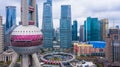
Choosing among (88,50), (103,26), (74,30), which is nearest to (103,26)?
(103,26)

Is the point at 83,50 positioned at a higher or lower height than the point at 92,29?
lower

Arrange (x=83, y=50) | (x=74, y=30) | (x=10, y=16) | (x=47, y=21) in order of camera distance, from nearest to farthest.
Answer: (x=83, y=50), (x=10, y=16), (x=47, y=21), (x=74, y=30)

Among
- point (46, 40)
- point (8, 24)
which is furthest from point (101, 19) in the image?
point (8, 24)

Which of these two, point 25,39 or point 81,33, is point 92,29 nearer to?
point 81,33

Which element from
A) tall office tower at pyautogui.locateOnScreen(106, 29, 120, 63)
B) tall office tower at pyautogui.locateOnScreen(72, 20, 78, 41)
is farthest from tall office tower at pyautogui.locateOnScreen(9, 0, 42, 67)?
tall office tower at pyautogui.locateOnScreen(72, 20, 78, 41)

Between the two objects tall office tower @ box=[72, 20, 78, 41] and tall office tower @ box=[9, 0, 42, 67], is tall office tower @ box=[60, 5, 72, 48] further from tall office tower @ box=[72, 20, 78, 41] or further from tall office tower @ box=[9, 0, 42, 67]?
tall office tower @ box=[9, 0, 42, 67]

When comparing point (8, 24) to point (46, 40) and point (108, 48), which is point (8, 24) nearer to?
point (46, 40)
